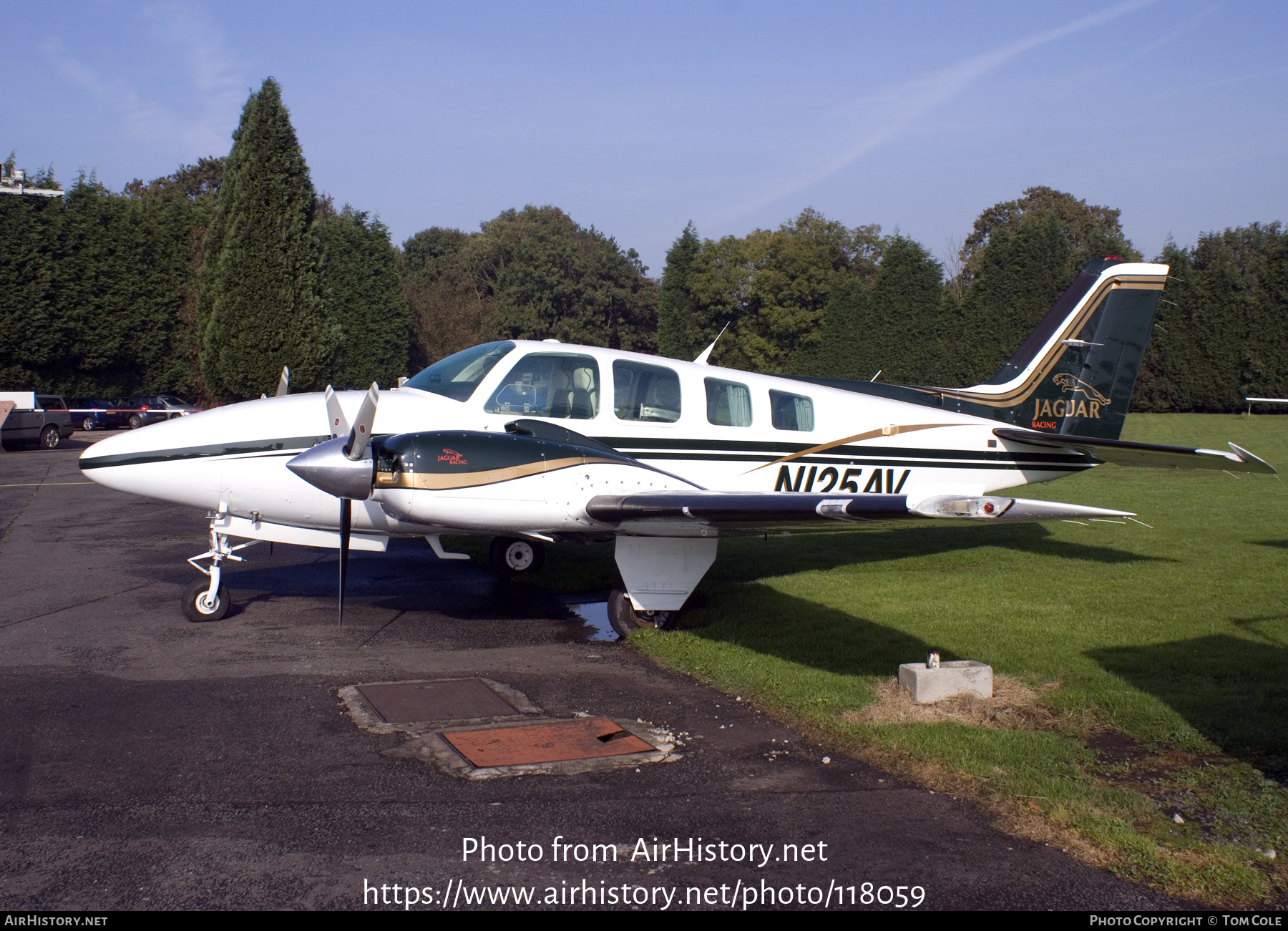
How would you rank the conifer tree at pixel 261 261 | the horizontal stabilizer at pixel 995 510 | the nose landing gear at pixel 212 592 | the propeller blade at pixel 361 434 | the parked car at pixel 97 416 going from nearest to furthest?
the horizontal stabilizer at pixel 995 510 < the propeller blade at pixel 361 434 < the nose landing gear at pixel 212 592 < the conifer tree at pixel 261 261 < the parked car at pixel 97 416

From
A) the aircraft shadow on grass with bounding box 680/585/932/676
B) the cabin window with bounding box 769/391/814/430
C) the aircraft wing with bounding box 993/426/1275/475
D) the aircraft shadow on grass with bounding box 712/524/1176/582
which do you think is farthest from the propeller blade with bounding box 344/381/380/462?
the aircraft wing with bounding box 993/426/1275/475

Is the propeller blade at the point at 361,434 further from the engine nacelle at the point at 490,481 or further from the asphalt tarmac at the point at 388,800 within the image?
the asphalt tarmac at the point at 388,800

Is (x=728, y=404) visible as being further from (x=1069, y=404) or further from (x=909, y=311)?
(x=909, y=311)

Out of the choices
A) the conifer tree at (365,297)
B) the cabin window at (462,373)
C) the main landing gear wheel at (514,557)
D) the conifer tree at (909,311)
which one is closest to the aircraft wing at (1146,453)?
the main landing gear wheel at (514,557)

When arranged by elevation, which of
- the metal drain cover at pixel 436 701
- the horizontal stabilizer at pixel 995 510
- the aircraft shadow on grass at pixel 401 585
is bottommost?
the aircraft shadow on grass at pixel 401 585

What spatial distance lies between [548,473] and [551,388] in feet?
5.05

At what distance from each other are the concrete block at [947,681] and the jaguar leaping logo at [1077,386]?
602 centimetres

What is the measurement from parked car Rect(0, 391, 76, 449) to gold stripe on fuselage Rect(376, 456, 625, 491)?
2935cm

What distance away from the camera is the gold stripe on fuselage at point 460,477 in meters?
7.12

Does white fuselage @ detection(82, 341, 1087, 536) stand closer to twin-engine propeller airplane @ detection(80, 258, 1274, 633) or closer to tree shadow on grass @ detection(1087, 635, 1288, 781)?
twin-engine propeller airplane @ detection(80, 258, 1274, 633)

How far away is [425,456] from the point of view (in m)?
7.17

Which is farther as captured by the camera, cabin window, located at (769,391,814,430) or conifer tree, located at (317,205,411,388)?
conifer tree, located at (317,205,411,388)

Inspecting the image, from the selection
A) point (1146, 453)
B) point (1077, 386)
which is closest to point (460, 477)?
point (1146, 453)

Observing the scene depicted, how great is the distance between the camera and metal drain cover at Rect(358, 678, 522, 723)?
6.13 m
